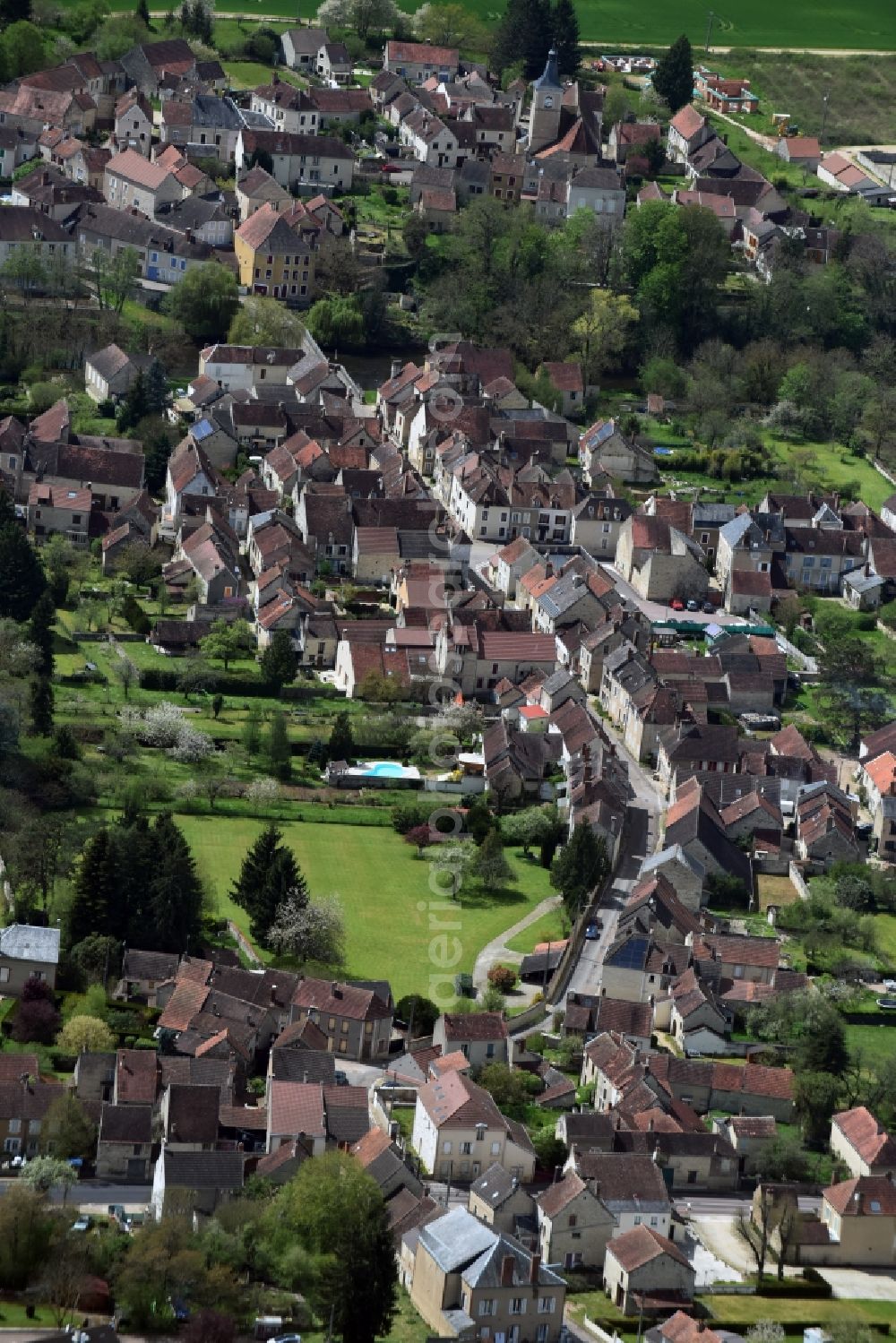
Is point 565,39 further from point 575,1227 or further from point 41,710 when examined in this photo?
point 575,1227

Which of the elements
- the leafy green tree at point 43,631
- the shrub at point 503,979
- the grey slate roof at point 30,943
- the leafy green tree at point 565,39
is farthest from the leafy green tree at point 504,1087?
the leafy green tree at point 565,39

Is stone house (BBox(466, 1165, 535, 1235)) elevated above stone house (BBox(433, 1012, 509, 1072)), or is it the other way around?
stone house (BBox(466, 1165, 535, 1235))

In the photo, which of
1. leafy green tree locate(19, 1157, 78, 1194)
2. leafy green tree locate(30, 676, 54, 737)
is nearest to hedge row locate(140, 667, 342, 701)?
leafy green tree locate(30, 676, 54, 737)

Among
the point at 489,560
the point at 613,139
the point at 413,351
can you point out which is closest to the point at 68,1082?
the point at 489,560

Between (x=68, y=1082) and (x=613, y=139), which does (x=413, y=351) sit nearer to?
(x=613, y=139)

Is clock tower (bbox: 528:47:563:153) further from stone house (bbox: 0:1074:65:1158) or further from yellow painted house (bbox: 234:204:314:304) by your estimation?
stone house (bbox: 0:1074:65:1158)

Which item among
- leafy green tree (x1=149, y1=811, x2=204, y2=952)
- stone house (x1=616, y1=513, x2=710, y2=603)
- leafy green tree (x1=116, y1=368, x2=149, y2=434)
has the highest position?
leafy green tree (x1=149, y1=811, x2=204, y2=952)
